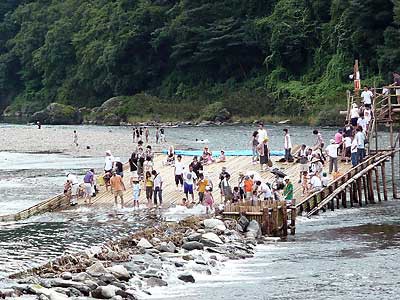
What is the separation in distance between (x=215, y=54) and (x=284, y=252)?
89167 mm

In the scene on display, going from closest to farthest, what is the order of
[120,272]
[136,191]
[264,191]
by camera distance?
[120,272]
[264,191]
[136,191]

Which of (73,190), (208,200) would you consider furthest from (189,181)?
(73,190)

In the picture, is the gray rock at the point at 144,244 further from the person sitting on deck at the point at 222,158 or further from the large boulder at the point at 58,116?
the large boulder at the point at 58,116

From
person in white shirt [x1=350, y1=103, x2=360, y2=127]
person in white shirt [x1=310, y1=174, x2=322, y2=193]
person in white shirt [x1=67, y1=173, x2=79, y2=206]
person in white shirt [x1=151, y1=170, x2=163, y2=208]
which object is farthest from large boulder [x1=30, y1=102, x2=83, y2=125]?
person in white shirt [x1=310, y1=174, x2=322, y2=193]

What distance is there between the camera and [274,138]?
7406 cm

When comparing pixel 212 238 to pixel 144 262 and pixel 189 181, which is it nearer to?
pixel 144 262

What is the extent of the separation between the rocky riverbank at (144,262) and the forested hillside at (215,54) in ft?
196

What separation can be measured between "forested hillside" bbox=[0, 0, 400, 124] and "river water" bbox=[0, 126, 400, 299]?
55.2 m

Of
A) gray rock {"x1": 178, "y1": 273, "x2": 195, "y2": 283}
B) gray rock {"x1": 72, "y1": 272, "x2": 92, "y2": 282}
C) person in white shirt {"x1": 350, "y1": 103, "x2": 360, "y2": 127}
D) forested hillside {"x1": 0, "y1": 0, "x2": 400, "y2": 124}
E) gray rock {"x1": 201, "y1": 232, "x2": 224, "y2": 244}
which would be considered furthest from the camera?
forested hillside {"x1": 0, "y1": 0, "x2": 400, "y2": 124}

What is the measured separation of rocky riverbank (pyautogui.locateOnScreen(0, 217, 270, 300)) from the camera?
22.4m

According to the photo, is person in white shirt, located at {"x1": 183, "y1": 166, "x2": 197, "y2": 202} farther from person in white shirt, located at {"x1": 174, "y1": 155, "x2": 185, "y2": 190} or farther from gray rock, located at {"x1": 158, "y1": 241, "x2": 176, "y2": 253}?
gray rock, located at {"x1": 158, "y1": 241, "x2": 176, "y2": 253}

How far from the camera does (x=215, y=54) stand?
116312mm

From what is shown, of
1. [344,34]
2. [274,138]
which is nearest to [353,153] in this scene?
[274,138]

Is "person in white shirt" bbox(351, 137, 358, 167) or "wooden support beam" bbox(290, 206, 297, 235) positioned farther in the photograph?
"person in white shirt" bbox(351, 137, 358, 167)
